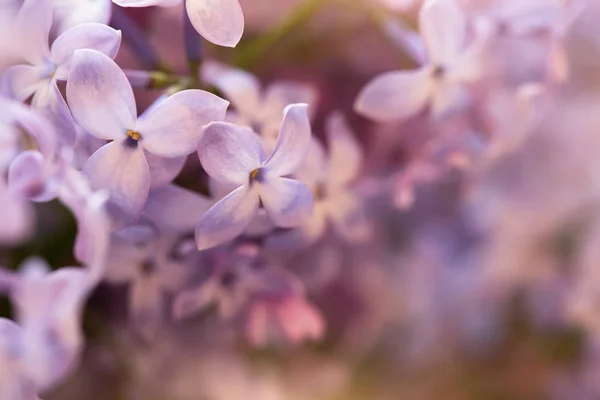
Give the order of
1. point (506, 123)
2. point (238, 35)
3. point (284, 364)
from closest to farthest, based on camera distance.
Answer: point (238, 35) → point (506, 123) → point (284, 364)

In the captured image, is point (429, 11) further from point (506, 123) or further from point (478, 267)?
point (478, 267)

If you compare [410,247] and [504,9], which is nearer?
[504,9]

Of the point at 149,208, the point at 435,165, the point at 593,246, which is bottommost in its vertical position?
the point at 149,208

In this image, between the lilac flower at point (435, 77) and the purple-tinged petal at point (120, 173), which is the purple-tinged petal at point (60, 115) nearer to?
the purple-tinged petal at point (120, 173)

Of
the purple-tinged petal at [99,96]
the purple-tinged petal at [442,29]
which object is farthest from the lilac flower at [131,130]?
the purple-tinged petal at [442,29]

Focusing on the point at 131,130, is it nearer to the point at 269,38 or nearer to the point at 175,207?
the point at 175,207

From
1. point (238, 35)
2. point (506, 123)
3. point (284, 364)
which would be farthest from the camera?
point (284, 364)

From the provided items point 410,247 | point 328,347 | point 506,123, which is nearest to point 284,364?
point 328,347
